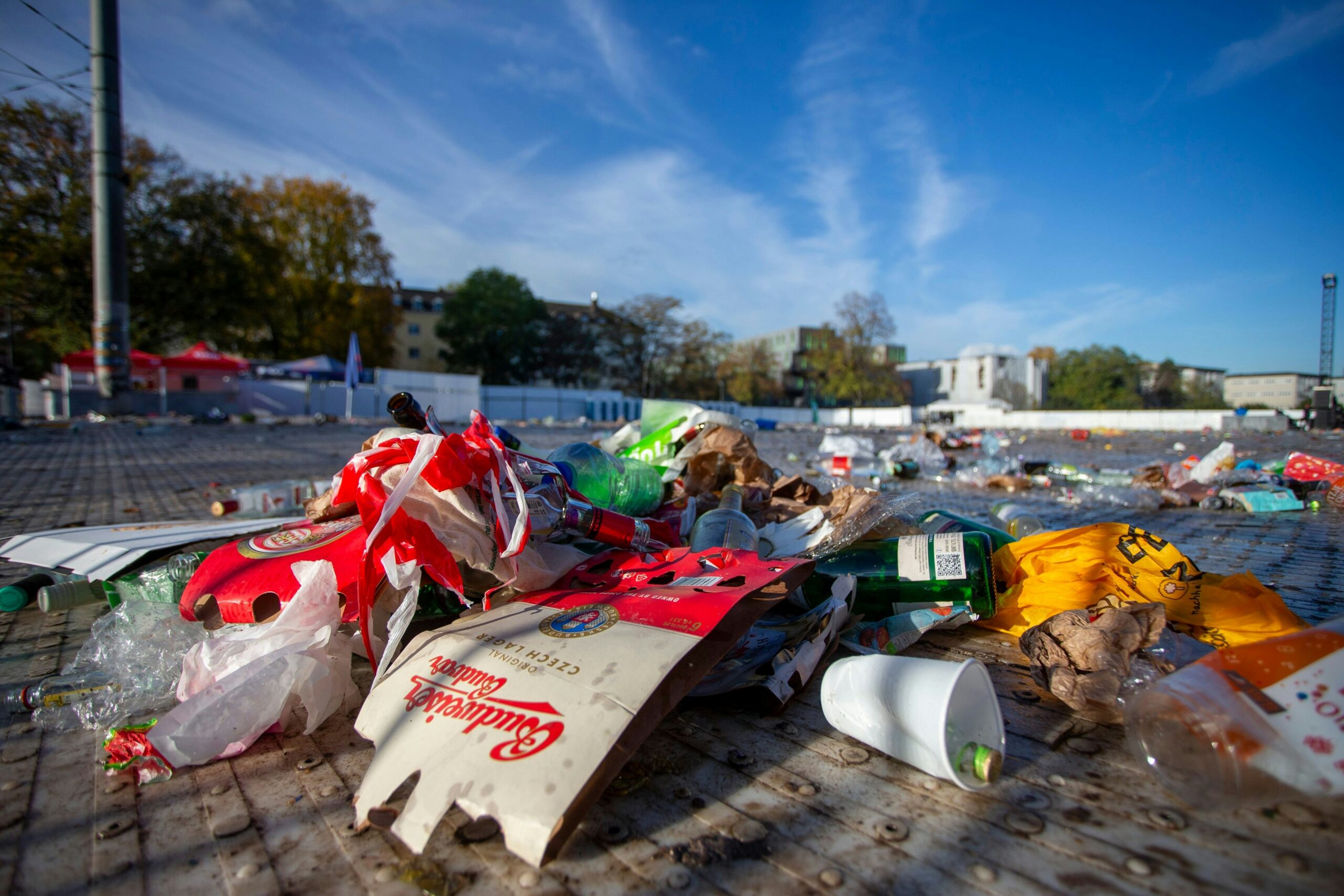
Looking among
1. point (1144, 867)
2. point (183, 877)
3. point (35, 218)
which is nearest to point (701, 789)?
point (1144, 867)

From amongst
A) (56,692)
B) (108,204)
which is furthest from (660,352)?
(56,692)

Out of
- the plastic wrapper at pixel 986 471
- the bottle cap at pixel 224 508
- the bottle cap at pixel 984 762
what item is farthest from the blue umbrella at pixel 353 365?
the bottle cap at pixel 984 762

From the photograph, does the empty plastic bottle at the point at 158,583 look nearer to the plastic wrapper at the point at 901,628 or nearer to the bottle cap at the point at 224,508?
the bottle cap at the point at 224,508

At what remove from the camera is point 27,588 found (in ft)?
7.12

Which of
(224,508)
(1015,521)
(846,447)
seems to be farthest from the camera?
(846,447)

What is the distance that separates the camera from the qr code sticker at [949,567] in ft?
6.04

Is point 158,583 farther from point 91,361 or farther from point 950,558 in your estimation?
point 91,361

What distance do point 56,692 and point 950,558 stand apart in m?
2.36

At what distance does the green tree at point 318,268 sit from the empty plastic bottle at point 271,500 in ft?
80.2

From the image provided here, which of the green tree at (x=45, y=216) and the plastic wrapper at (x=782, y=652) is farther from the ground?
the green tree at (x=45, y=216)

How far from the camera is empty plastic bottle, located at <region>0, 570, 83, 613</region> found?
209cm

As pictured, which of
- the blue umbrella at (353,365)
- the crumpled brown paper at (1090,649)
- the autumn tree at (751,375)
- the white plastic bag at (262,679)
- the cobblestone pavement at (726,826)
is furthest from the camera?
the autumn tree at (751,375)

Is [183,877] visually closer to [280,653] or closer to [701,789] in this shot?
[280,653]

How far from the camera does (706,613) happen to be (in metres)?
1.37
